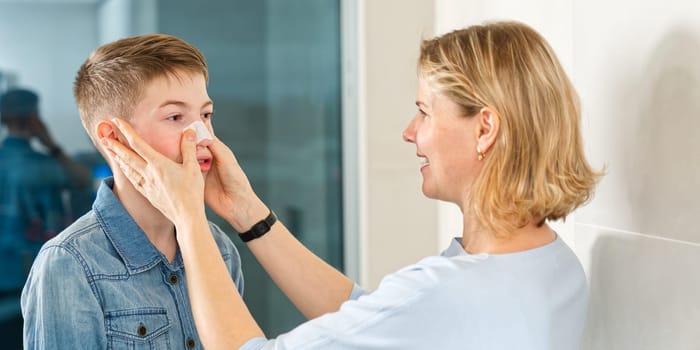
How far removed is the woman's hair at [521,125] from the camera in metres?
1.00

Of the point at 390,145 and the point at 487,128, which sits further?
the point at 390,145

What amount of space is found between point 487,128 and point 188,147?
458 millimetres

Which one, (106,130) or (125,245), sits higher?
(106,130)

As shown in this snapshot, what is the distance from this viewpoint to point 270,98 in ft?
7.35

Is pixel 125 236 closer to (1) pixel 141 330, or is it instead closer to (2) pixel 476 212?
(1) pixel 141 330

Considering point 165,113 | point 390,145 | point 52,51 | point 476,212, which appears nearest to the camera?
point 476,212

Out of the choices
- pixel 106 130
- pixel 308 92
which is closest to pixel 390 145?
pixel 308 92

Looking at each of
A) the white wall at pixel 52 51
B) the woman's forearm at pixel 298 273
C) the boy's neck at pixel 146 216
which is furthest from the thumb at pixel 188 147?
the white wall at pixel 52 51

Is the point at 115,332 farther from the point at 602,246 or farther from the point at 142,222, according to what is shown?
the point at 602,246

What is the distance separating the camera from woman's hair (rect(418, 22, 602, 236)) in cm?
100

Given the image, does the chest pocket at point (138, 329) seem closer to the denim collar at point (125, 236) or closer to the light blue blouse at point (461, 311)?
the denim collar at point (125, 236)

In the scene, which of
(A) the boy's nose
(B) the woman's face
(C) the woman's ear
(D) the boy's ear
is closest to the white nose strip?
(A) the boy's nose

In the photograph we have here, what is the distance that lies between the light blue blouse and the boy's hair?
17.6 inches

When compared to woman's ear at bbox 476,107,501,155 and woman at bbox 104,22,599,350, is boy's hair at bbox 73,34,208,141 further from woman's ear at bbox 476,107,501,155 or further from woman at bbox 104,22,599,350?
woman's ear at bbox 476,107,501,155
